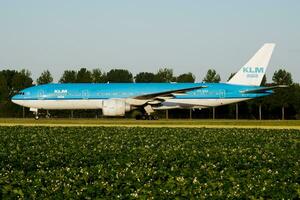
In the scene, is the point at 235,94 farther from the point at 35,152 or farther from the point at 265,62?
the point at 35,152

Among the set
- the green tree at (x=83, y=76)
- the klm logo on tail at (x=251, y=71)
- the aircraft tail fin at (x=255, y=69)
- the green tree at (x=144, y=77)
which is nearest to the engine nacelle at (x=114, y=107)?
the aircraft tail fin at (x=255, y=69)

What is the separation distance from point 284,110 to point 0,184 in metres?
75.8

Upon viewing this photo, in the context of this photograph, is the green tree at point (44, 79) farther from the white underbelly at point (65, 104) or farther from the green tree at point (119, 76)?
the white underbelly at point (65, 104)

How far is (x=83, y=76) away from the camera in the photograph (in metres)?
105

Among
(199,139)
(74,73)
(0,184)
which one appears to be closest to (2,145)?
(199,139)

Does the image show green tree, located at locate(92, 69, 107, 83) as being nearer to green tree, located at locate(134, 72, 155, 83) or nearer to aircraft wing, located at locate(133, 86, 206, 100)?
green tree, located at locate(134, 72, 155, 83)

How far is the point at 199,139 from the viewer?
2605 centimetres

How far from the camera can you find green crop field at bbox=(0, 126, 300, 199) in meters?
11.2

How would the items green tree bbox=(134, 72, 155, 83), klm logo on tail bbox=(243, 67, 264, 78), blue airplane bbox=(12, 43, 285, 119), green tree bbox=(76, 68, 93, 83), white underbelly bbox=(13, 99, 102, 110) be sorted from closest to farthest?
1. blue airplane bbox=(12, 43, 285, 119)
2. white underbelly bbox=(13, 99, 102, 110)
3. klm logo on tail bbox=(243, 67, 264, 78)
4. green tree bbox=(76, 68, 93, 83)
5. green tree bbox=(134, 72, 155, 83)

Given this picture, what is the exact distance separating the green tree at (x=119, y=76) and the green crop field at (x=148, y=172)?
93.0 metres

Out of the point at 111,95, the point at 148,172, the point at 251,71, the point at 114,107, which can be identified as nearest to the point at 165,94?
the point at 114,107

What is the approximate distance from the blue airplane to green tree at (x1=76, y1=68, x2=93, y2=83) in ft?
144

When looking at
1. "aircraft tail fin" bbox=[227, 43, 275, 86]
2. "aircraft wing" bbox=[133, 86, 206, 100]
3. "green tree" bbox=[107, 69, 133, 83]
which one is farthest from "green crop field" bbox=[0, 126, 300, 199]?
"green tree" bbox=[107, 69, 133, 83]

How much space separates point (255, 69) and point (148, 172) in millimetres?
47695
